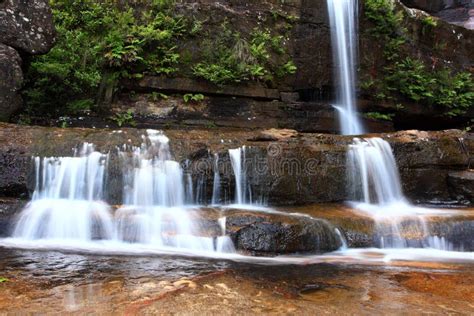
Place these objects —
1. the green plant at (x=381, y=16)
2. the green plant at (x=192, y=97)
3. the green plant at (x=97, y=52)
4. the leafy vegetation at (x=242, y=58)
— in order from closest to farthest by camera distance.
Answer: the green plant at (x=97, y=52) → the green plant at (x=192, y=97) → the leafy vegetation at (x=242, y=58) → the green plant at (x=381, y=16)

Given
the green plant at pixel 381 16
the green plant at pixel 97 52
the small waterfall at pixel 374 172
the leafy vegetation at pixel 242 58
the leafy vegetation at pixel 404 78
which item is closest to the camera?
the small waterfall at pixel 374 172

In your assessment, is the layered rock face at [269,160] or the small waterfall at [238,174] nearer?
the layered rock face at [269,160]

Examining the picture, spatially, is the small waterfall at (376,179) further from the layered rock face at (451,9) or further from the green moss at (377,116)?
the layered rock face at (451,9)

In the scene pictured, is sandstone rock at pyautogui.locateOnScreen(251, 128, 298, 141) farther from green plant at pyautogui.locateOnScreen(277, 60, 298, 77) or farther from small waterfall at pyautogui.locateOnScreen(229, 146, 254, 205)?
green plant at pyautogui.locateOnScreen(277, 60, 298, 77)

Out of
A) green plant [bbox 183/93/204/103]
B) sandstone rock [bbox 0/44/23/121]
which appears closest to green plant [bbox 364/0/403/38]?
green plant [bbox 183/93/204/103]

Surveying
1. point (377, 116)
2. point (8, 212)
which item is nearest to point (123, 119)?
point (8, 212)

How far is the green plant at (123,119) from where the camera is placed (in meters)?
9.59

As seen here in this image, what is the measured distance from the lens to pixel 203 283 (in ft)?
12.7

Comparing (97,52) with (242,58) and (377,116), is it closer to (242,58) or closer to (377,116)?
(242,58)

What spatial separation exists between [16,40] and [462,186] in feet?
31.6

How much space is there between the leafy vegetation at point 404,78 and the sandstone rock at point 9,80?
9.41 metres

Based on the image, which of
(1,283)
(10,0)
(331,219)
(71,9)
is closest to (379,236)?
(331,219)

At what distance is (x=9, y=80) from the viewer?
26.2 feet

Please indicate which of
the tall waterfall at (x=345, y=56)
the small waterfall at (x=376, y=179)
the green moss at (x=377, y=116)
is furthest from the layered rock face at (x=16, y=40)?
the green moss at (x=377, y=116)
